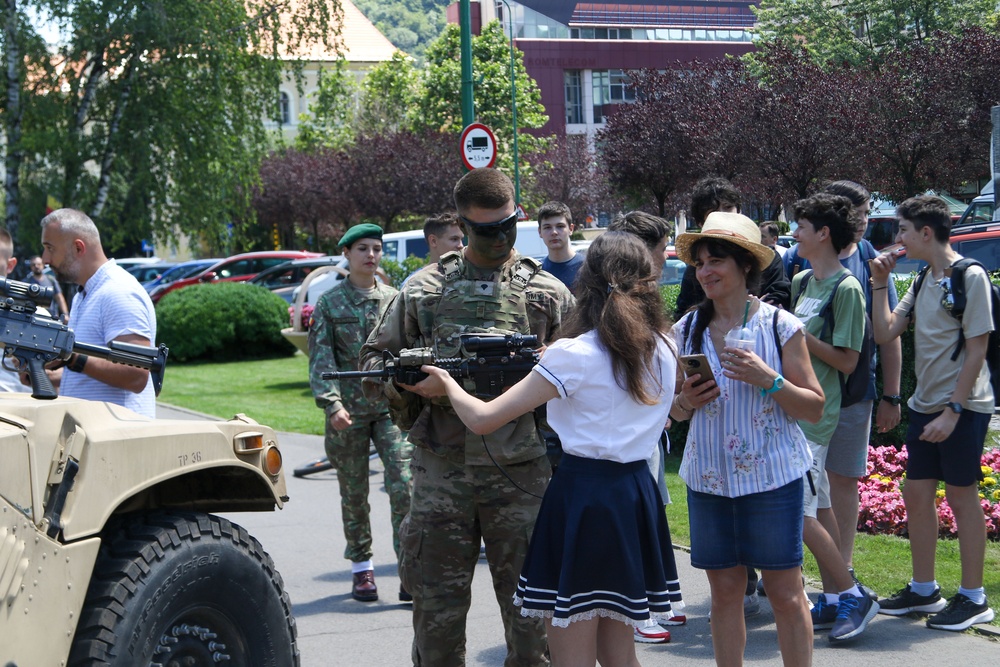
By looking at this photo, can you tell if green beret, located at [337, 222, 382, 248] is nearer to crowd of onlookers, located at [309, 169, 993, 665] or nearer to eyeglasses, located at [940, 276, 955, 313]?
crowd of onlookers, located at [309, 169, 993, 665]

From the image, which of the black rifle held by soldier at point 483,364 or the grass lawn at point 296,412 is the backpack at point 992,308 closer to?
the grass lawn at point 296,412

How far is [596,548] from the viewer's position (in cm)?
362

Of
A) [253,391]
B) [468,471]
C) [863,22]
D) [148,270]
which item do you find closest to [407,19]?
[148,270]

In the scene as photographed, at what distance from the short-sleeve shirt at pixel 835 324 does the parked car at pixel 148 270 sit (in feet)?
123

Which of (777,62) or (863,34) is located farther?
(863,34)

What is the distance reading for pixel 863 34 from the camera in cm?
4006

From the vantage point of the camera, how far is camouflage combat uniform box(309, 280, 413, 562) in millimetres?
6293

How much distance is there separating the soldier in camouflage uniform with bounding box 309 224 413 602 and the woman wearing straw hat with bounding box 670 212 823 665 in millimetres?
2473

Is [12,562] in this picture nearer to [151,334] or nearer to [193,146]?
[151,334]

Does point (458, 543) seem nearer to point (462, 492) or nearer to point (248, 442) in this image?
point (462, 492)

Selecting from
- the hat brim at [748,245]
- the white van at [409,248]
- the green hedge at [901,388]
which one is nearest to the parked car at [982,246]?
the green hedge at [901,388]

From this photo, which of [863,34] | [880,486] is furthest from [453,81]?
[880,486]

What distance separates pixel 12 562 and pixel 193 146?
21.5 metres

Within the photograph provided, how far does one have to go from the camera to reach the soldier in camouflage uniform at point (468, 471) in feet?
13.1
